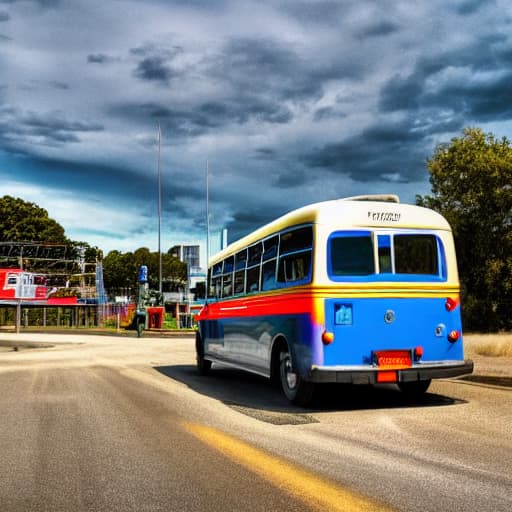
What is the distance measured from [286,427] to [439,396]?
3.66 m

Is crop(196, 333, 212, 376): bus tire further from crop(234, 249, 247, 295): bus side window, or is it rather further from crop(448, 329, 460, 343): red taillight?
crop(448, 329, 460, 343): red taillight

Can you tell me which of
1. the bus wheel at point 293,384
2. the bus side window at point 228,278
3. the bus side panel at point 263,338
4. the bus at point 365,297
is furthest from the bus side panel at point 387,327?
the bus side window at point 228,278

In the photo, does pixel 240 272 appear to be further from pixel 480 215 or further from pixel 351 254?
pixel 480 215

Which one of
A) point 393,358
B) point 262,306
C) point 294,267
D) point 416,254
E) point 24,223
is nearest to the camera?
point 393,358

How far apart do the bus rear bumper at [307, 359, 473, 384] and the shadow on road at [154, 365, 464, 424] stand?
1.92 feet

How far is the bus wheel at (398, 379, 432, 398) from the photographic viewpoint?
1034 centimetres

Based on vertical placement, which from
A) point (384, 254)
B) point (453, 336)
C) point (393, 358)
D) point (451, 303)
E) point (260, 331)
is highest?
point (384, 254)

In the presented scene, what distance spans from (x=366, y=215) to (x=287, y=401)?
10.3ft

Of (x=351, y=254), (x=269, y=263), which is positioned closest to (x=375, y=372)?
(x=351, y=254)

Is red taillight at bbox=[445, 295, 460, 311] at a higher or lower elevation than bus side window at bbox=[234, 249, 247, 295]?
lower

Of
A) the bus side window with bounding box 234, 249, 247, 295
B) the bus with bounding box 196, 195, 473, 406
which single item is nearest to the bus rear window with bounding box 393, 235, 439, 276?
the bus with bounding box 196, 195, 473, 406

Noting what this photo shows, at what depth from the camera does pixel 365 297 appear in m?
9.06

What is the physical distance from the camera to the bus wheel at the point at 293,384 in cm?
936

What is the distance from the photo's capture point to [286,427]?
7.80 m
